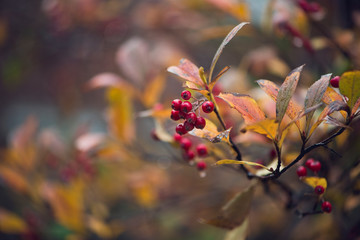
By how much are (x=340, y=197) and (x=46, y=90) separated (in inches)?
60.4

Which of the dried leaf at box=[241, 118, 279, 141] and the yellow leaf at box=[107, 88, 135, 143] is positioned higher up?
the yellow leaf at box=[107, 88, 135, 143]

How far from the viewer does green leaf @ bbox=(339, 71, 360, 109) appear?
1.11ft

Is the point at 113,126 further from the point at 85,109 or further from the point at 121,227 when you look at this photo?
the point at 85,109

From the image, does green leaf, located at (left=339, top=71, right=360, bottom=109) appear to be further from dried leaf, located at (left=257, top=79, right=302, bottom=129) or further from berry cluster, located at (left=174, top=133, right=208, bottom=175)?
berry cluster, located at (left=174, top=133, right=208, bottom=175)

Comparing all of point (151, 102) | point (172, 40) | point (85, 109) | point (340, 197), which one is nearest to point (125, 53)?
point (151, 102)

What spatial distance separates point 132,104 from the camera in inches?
38.3

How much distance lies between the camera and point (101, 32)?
4.12 ft

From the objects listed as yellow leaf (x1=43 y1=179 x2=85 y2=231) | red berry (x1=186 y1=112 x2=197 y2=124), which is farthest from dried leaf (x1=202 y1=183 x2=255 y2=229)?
yellow leaf (x1=43 y1=179 x2=85 y2=231)

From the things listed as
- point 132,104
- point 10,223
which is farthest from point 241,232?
point 10,223

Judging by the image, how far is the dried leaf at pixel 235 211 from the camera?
45 centimetres

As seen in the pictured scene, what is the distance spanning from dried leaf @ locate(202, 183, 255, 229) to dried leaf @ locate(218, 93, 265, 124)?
13 cm

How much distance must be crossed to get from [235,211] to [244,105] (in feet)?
0.58

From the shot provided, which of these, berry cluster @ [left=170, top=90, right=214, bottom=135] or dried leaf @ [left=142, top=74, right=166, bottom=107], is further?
dried leaf @ [left=142, top=74, right=166, bottom=107]

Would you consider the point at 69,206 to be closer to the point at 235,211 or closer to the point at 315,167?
the point at 235,211
